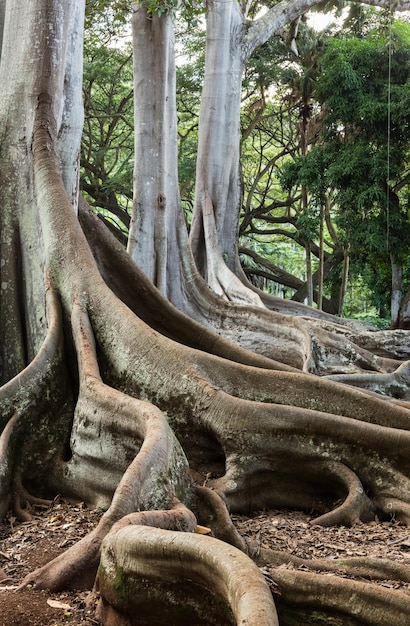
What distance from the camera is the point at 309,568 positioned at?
293 cm

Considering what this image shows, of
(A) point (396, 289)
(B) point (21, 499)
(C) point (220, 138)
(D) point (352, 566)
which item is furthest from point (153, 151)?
(D) point (352, 566)

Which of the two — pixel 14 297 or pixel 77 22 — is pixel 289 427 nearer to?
pixel 14 297

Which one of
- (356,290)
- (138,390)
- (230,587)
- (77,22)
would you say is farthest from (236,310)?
(356,290)

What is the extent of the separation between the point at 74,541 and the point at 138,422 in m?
0.67

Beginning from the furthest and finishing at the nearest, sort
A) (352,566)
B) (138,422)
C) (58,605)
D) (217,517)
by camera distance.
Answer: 1. (138,422)
2. (217,517)
3. (352,566)
4. (58,605)

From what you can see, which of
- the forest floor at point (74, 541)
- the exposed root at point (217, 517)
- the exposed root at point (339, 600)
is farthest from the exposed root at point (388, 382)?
the exposed root at point (339, 600)

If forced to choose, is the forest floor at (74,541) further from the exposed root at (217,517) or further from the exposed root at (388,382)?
the exposed root at (388,382)

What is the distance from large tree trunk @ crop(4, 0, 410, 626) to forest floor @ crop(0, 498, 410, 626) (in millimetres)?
102

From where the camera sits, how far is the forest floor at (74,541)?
264 cm

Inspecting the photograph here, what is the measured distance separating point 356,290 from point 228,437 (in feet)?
65.1

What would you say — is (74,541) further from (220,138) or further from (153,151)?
(220,138)

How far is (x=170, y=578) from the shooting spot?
95.9 inches

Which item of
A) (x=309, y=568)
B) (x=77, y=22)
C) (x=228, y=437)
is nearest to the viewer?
(x=309, y=568)

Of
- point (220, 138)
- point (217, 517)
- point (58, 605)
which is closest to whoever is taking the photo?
point (58, 605)
